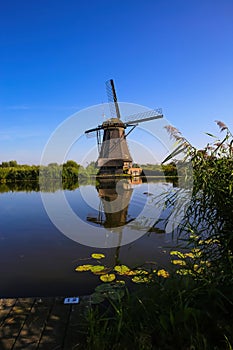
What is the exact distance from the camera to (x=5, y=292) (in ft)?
11.5

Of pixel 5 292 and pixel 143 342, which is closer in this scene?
pixel 143 342

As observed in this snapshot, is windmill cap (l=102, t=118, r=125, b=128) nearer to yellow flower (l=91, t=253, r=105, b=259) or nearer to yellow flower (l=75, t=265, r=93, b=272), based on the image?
yellow flower (l=91, t=253, r=105, b=259)

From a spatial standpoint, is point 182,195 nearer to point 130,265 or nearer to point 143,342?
point 143,342

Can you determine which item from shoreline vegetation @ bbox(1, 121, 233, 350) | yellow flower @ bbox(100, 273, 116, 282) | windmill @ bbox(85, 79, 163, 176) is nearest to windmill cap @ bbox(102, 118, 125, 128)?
windmill @ bbox(85, 79, 163, 176)

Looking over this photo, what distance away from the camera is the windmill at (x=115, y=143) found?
75.8 feet

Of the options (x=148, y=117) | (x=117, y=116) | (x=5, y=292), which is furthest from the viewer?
(x=117, y=116)

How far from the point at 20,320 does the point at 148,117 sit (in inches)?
861

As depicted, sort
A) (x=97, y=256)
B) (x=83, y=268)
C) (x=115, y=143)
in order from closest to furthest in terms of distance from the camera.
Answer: (x=83, y=268) → (x=97, y=256) → (x=115, y=143)

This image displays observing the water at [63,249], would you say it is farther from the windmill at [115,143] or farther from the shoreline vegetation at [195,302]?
the windmill at [115,143]

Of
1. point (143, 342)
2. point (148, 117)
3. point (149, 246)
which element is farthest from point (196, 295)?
point (148, 117)

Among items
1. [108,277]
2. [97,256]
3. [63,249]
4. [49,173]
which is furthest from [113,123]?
[108,277]

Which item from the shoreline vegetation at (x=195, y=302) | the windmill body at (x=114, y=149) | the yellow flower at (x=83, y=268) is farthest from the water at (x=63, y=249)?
the windmill body at (x=114, y=149)

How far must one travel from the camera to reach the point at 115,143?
22984 mm

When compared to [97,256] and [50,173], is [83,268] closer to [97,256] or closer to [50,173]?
[97,256]
